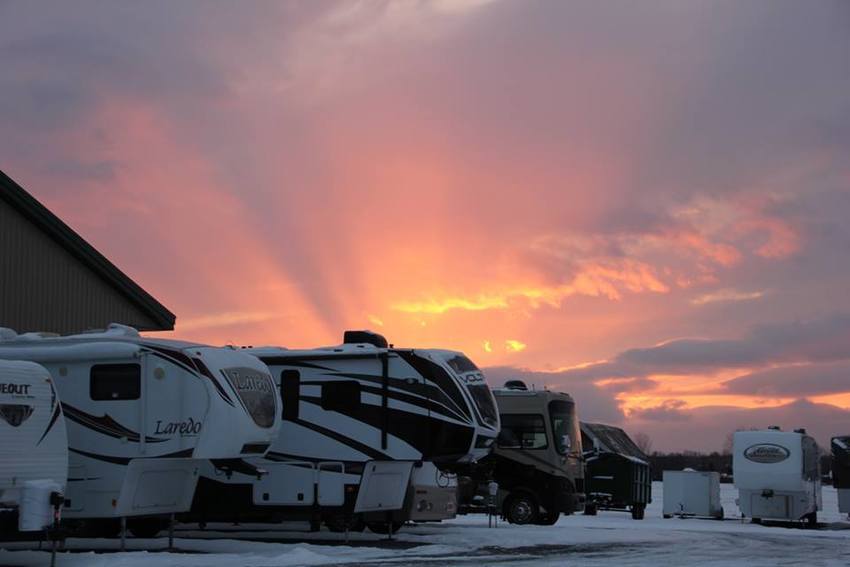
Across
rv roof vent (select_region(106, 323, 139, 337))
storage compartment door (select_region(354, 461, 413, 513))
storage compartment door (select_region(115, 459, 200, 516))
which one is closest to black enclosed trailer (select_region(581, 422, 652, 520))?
storage compartment door (select_region(354, 461, 413, 513))

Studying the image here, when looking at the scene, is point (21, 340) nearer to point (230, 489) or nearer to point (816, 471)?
point (230, 489)

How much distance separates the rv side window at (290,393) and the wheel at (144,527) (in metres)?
2.77

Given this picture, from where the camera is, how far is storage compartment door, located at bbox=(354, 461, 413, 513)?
17.7 meters

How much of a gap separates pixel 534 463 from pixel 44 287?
36.6ft

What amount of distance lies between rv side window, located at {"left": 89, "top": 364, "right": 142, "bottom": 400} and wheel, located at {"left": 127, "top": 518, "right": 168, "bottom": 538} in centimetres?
403

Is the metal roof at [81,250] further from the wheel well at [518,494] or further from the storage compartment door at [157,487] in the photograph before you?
the storage compartment door at [157,487]

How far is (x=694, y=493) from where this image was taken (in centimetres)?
3033

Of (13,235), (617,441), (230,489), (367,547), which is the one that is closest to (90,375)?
(230,489)

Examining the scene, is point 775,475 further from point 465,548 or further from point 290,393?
point 290,393

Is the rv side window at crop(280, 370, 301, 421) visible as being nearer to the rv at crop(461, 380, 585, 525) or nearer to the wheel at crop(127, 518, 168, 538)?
the wheel at crop(127, 518, 168, 538)

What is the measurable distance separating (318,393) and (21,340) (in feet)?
15.5

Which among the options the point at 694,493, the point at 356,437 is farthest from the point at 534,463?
the point at 694,493

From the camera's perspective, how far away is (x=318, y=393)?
18.3 m

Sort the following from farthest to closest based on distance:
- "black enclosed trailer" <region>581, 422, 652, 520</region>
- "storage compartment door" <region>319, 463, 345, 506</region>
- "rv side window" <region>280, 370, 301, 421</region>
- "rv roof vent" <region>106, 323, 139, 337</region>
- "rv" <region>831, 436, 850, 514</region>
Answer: "rv" <region>831, 436, 850, 514</region>
"black enclosed trailer" <region>581, 422, 652, 520</region>
"rv side window" <region>280, 370, 301, 421</region>
"storage compartment door" <region>319, 463, 345, 506</region>
"rv roof vent" <region>106, 323, 139, 337</region>
